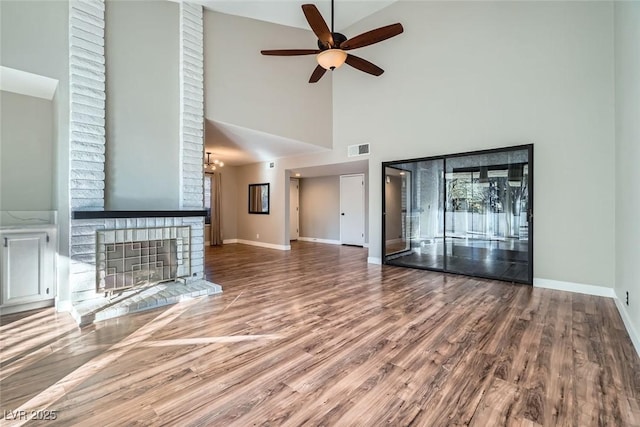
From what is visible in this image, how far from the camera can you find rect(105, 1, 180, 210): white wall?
350 cm

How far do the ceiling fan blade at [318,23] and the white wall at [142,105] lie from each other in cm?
219

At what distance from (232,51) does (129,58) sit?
5.46 ft

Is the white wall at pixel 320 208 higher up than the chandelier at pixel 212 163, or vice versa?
the chandelier at pixel 212 163

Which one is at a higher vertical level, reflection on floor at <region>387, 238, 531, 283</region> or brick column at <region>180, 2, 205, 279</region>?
brick column at <region>180, 2, 205, 279</region>

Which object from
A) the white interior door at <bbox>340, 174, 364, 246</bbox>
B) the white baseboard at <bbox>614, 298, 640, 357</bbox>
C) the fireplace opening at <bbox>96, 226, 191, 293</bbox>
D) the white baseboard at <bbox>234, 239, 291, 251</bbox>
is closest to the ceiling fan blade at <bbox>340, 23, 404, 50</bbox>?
the fireplace opening at <bbox>96, 226, 191, 293</bbox>

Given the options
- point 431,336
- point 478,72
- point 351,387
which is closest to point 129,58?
point 351,387

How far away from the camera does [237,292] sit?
382 cm

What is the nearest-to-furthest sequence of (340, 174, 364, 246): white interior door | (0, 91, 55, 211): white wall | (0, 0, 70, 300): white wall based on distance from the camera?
(0, 0, 70, 300): white wall → (0, 91, 55, 211): white wall → (340, 174, 364, 246): white interior door

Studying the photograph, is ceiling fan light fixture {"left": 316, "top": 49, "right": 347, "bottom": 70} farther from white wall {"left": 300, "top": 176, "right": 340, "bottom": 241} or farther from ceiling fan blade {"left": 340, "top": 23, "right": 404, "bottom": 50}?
white wall {"left": 300, "top": 176, "right": 340, "bottom": 241}

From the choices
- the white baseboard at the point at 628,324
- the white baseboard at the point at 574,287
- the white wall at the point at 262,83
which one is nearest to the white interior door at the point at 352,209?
the white wall at the point at 262,83

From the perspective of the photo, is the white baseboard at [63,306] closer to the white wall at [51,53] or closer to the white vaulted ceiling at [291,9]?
the white wall at [51,53]

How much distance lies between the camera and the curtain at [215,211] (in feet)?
28.1

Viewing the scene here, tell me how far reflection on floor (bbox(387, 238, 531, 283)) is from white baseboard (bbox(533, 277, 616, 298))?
6.0 inches

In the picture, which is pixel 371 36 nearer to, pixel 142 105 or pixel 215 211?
pixel 142 105
